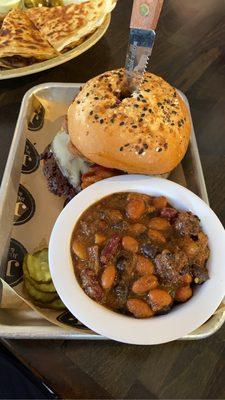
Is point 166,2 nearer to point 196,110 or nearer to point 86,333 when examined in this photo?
point 196,110

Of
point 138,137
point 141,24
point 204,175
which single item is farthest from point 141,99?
point 204,175

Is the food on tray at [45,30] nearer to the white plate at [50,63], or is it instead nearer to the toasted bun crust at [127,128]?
the white plate at [50,63]

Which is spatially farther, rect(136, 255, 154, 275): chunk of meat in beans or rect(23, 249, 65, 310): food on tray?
rect(23, 249, 65, 310): food on tray

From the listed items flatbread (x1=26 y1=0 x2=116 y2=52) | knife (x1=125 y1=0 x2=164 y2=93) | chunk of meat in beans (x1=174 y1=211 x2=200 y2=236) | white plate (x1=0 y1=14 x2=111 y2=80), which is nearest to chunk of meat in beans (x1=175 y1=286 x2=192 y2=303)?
chunk of meat in beans (x1=174 y1=211 x2=200 y2=236)

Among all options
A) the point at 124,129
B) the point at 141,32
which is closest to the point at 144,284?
the point at 124,129

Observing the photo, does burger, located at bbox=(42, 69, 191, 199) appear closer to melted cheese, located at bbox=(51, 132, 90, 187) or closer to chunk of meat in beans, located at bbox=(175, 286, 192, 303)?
melted cheese, located at bbox=(51, 132, 90, 187)

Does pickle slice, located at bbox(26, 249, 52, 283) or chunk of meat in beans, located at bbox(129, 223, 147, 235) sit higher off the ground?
chunk of meat in beans, located at bbox(129, 223, 147, 235)
